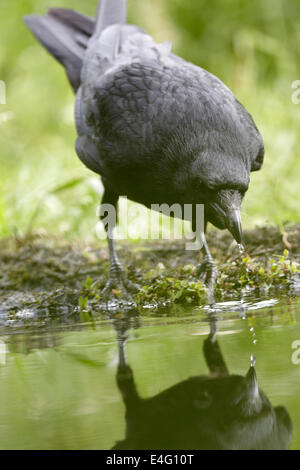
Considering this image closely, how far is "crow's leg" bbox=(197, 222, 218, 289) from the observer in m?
3.76

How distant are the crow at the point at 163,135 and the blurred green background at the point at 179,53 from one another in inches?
68.8

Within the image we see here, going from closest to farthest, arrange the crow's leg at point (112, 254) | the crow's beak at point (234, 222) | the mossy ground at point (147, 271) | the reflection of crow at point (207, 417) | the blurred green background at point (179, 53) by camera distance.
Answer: the reflection of crow at point (207, 417)
the crow's beak at point (234, 222)
the mossy ground at point (147, 271)
the crow's leg at point (112, 254)
the blurred green background at point (179, 53)

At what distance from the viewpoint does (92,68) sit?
4.15m

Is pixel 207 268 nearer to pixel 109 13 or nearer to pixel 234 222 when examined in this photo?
pixel 234 222

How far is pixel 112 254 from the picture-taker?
434cm

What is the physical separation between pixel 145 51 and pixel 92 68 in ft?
1.20

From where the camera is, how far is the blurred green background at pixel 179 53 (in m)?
6.09

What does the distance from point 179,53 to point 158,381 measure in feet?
22.5

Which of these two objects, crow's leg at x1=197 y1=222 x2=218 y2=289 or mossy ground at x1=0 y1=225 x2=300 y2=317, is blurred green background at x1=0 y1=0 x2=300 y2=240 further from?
crow's leg at x1=197 y1=222 x2=218 y2=289

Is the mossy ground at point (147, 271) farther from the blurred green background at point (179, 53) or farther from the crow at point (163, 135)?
the blurred green background at point (179, 53)

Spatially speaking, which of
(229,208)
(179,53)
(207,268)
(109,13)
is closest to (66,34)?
(109,13)

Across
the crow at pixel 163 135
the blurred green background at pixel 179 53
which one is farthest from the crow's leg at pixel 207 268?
the blurred green background at pixel 179 53

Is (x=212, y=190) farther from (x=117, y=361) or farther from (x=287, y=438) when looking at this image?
(x=287, y=438)

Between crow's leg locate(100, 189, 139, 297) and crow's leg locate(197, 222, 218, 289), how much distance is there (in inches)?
15.6
